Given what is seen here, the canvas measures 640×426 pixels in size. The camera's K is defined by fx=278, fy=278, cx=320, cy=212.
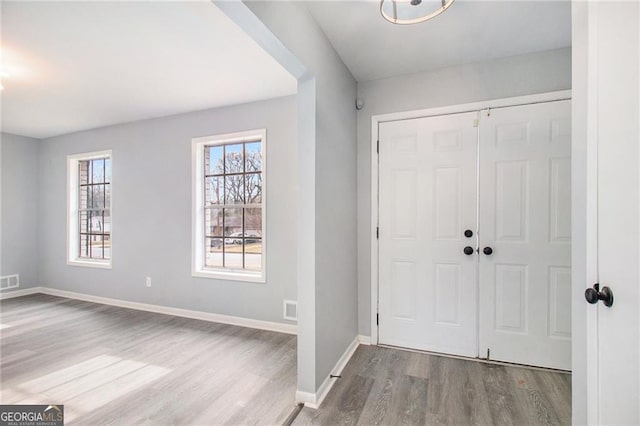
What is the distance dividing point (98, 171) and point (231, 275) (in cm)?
314

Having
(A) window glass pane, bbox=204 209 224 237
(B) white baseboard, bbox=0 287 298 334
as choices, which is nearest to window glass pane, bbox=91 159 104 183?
(B) white baseboard, bbox=0 287 298 334

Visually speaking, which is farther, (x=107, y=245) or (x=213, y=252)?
(x=107, y=245)

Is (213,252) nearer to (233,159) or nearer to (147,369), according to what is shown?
(233,159)

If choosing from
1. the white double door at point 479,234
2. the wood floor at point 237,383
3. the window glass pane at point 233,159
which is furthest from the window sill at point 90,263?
the white double door at point 479,234

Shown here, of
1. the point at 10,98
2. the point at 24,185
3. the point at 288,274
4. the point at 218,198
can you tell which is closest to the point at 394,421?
the point at 288,274

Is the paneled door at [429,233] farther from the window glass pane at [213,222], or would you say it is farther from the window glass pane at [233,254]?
the window glass pane at [213,222]

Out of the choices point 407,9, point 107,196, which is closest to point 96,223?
point 107,196

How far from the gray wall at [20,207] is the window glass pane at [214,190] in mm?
3586

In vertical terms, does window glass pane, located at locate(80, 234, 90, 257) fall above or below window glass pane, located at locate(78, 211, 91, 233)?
below

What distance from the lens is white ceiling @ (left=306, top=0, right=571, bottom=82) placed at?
71.5 inches

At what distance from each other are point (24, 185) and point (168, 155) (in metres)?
3.11

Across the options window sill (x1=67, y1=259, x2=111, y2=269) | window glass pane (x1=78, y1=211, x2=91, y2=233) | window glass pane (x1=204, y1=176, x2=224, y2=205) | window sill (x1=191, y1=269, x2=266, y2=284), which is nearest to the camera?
window sill (x1=191, y1=269, x2=266, y2=284)

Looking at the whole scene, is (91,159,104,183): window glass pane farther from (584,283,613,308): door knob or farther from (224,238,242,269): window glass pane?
(584,283,613,308): door knob

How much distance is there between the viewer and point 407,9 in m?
1.69
